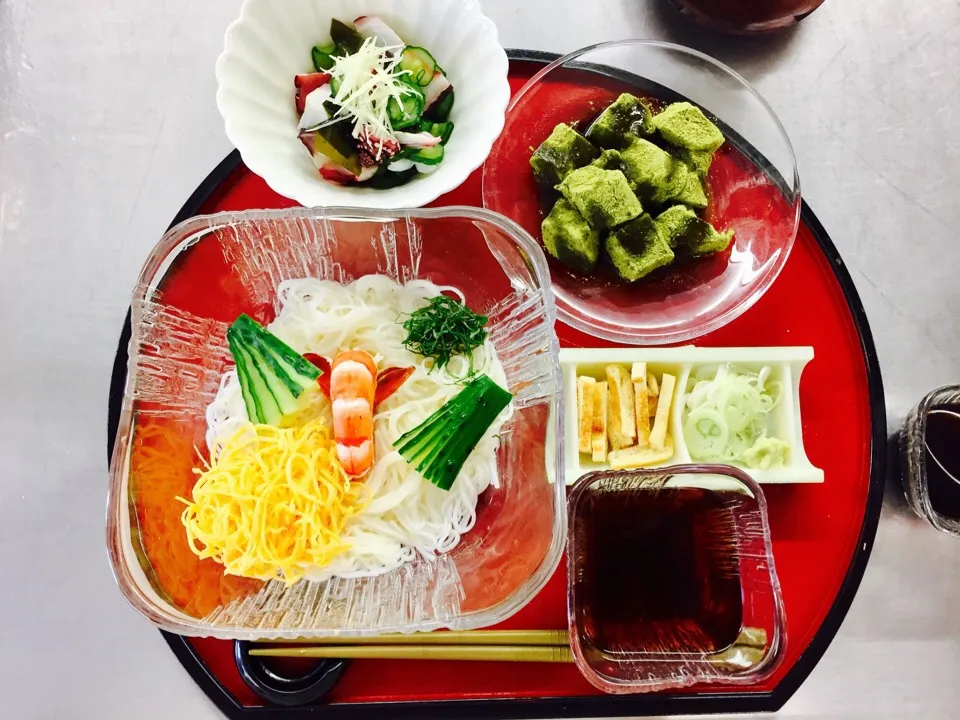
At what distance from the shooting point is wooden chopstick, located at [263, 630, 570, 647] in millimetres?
1350

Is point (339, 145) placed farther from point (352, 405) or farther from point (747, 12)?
point (747, 12)

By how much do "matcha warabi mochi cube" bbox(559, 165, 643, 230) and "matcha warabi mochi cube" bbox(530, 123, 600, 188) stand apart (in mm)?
55

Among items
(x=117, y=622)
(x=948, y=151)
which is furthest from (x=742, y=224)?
(x=117, y=622)

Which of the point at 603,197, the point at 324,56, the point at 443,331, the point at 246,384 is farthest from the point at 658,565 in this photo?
the point at 324,56

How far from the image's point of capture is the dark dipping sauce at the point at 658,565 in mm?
1339

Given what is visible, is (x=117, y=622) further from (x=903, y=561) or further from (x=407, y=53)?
(x=903, y=561)

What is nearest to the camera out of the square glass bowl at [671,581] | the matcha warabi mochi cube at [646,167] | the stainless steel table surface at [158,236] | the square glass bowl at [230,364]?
the square glass bowl at [230,364]

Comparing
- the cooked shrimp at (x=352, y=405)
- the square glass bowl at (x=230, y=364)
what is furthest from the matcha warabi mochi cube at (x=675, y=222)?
the cooked shrimp at (x=352, y=405)

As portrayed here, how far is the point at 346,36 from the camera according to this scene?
144 cm

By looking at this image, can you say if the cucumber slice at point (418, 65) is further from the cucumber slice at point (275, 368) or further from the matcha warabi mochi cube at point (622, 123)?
the cucumber slice at point (275, 368)

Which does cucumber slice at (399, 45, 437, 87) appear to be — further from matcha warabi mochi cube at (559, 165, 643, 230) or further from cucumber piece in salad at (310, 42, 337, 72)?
matcha warabi mochi cube at (559, 165, 643, 230)

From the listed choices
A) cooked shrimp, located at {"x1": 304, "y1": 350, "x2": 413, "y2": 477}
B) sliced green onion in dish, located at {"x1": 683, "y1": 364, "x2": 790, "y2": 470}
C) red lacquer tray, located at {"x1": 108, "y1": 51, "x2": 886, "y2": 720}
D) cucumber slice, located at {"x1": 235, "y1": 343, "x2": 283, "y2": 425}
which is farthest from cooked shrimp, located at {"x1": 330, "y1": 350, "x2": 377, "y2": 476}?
sliced green onion in dish, located at {"x1": 683, "y1": 364, "x2": 790, "y2": 470}

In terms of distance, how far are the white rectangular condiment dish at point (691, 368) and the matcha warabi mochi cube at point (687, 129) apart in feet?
1.46

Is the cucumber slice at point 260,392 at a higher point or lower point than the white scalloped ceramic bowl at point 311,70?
lower
